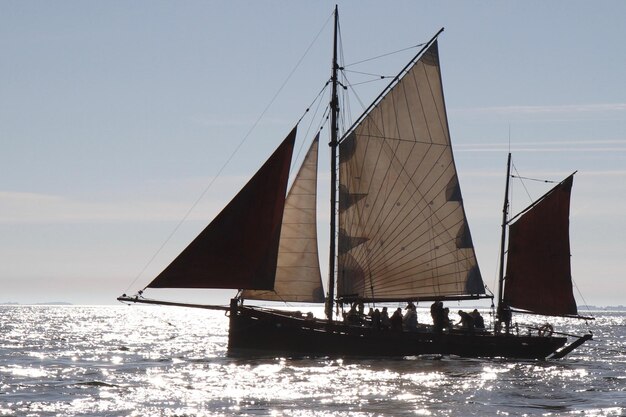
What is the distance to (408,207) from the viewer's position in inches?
2032

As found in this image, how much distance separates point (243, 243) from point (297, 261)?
12.3 ft

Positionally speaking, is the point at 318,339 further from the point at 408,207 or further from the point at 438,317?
the point at 408,207

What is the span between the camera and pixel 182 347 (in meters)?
72.5

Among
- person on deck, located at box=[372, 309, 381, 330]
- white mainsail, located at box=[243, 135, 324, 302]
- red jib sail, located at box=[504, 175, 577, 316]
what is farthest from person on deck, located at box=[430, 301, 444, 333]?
white mainsail, located at box=[243, 135, 324, 302]

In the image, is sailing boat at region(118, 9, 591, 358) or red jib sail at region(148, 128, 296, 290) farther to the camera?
sailing boat at region(118, 9, 591, 358)

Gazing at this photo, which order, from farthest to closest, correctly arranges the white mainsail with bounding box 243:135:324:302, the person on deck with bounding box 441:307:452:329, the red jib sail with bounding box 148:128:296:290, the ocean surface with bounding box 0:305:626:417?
the person on deck with bounding box 441:307:452:329
the white mainsail with bounding box 243:135:324:302
the red jib sail with bounding box 148:128:296:290
the ocean surface with bounding box 0:305:626:417

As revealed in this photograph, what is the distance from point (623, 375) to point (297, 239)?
16781mm

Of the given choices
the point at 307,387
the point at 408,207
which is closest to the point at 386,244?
the point at 408,207

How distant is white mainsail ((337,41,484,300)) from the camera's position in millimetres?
51594

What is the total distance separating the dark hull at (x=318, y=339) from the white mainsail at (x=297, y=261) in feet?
4.10

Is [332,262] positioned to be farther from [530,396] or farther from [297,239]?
[530,396]

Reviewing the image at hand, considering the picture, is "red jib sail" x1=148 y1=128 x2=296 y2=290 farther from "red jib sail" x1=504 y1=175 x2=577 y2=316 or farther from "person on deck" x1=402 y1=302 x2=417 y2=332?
"red jib sail" x1=504 y1=175 x2=577 y2=316

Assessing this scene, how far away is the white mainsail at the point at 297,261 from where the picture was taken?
1971 inches

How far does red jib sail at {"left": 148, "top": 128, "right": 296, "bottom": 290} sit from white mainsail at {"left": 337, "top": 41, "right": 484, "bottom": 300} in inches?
197
